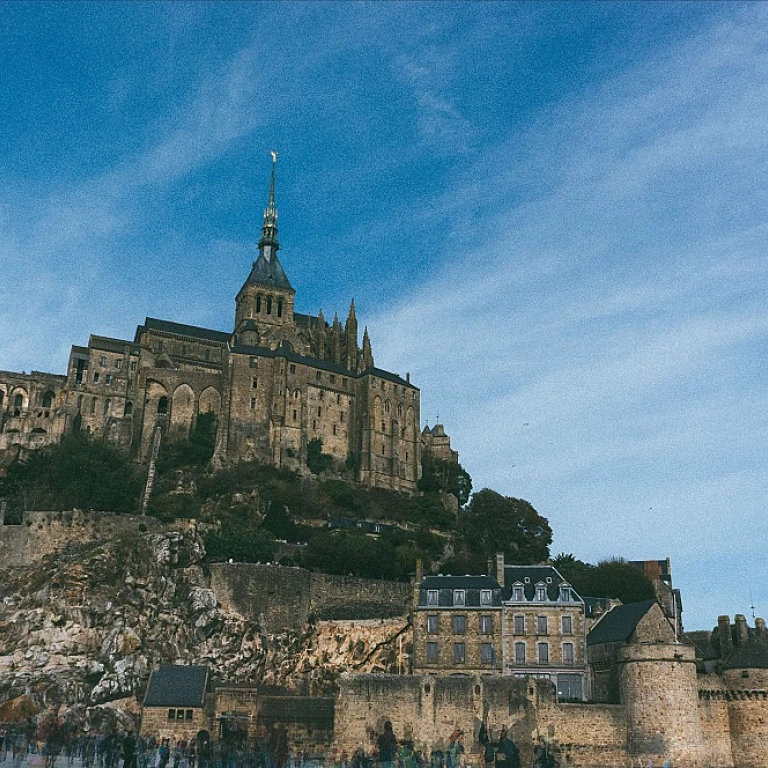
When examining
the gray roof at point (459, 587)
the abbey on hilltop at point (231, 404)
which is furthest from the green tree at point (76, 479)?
the gray roof at point (459, 587)

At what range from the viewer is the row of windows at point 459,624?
48.6 meters

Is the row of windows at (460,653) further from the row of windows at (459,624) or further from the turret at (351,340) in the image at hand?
the turret at (351,340)

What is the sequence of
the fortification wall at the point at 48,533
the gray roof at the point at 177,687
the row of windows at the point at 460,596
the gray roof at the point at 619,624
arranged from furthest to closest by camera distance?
the fortification wall at the point at 48,533
the row of windows at the point at 460,596
the gray roof at the point at 619,624
the gray roof at the point at 177,687

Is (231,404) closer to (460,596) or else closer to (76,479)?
(76,479)

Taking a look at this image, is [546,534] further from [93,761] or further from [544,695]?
[93,761]

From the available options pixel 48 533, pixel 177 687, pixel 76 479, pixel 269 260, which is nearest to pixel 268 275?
pixel 269 260

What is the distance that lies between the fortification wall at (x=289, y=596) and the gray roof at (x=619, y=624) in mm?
11006

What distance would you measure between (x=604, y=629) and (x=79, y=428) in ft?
161

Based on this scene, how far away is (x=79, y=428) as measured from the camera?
3145 inches

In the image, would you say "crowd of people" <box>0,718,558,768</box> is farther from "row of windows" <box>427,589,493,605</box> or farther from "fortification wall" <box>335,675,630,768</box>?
"row of windows" <box>427,589,493,605</box>

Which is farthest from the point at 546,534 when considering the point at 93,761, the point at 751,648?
the point at 93,761

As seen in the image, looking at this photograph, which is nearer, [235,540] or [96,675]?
[96,675]

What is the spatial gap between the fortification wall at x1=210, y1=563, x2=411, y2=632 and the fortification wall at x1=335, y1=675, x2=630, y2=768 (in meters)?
12.3

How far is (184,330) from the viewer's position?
94.6 m
